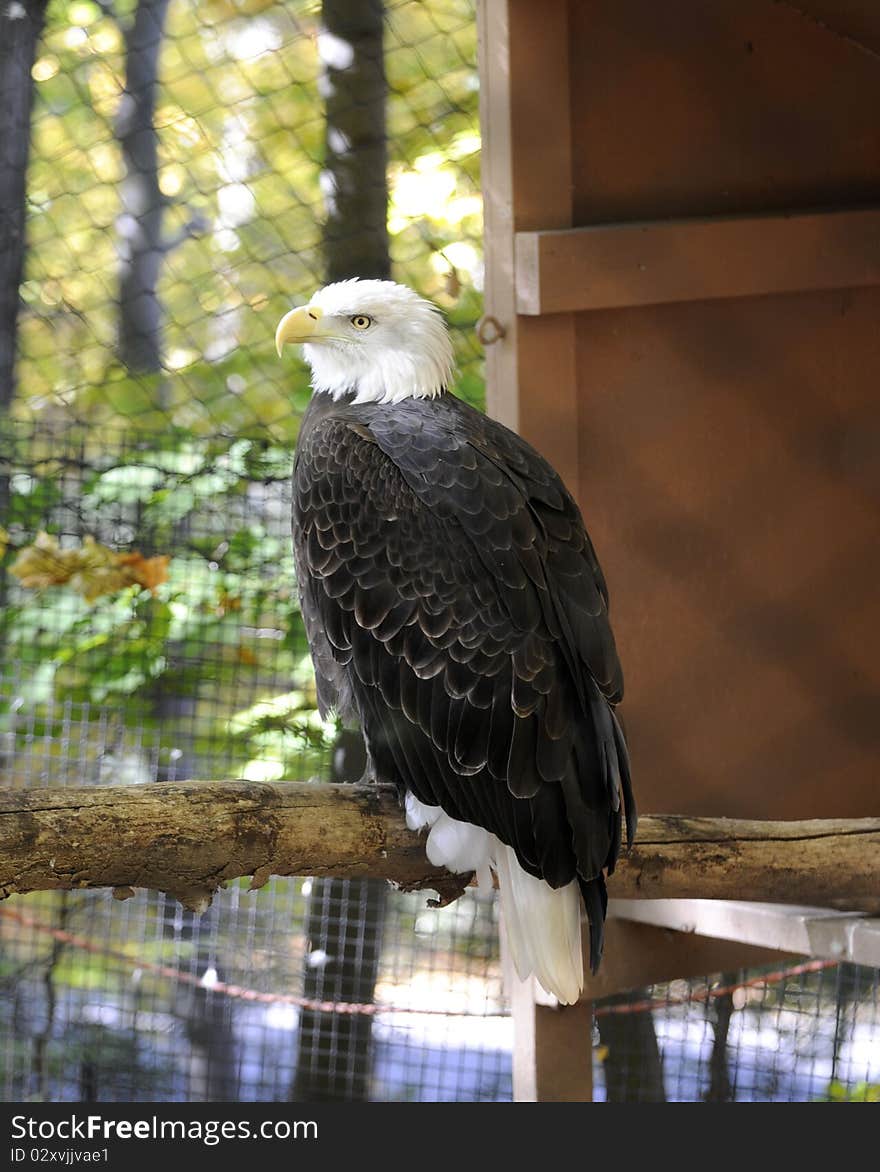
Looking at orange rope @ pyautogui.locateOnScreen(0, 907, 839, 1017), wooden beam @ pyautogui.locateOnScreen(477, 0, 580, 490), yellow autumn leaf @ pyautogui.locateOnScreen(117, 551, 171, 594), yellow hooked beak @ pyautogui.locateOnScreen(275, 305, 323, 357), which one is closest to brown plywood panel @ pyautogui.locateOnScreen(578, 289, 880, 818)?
wooden beam @ pyautogui.locateOnScreen(477, 0, 580, 490)

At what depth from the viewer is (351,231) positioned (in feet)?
10.9

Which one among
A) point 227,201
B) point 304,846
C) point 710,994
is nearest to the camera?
point 304,846

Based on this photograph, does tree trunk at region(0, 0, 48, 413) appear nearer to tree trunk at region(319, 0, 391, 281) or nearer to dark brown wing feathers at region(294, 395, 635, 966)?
tree trunk at region(319, 0, 391, 281)

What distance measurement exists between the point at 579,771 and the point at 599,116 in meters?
1.12

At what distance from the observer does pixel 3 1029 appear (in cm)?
373

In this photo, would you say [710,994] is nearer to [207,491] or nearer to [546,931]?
[546,931]

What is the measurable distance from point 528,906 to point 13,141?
2.78 metres

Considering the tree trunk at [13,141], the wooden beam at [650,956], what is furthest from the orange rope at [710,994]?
the tree trunk at [13,141]

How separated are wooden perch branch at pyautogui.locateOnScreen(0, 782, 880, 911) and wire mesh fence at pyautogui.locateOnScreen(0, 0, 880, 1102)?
1299 mm

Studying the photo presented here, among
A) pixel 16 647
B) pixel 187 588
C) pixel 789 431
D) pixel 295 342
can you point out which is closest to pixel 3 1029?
pixel 16 647

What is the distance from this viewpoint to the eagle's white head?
2.21m

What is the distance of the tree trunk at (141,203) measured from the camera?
150 inches

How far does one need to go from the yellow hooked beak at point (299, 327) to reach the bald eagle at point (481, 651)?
0.26 meters

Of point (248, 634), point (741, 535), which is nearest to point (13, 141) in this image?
point (248, 634)
